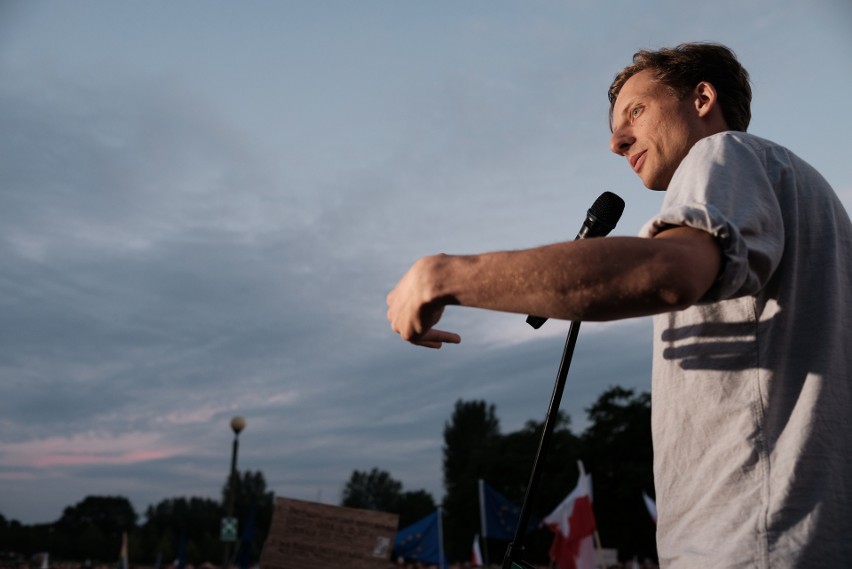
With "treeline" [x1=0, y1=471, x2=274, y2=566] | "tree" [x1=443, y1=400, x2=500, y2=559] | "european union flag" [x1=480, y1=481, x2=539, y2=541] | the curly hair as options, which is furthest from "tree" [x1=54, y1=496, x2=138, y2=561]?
the curly hair

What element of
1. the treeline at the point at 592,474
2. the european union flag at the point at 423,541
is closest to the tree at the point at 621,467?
the treeline at the point at 592,474

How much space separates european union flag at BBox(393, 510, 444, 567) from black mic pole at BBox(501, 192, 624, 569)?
21857mm

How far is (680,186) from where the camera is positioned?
4.94ft

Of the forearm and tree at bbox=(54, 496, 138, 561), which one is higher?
tree at bbox=(54, 496, 138, 561)

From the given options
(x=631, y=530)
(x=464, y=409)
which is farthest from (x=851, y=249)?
(x=464, y=409)

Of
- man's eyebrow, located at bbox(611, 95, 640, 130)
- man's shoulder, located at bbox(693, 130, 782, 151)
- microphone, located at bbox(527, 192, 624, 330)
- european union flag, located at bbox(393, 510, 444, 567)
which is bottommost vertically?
european union flag, located at bbox(393, 510, 444, 567)

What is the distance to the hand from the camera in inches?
55.4

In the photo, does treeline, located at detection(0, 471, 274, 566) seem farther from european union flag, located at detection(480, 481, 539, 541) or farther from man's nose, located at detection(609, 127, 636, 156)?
man's nose, located at detection(609, 127, 636, 156)

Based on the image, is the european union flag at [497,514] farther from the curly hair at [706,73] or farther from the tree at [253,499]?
the tree at [253,499]

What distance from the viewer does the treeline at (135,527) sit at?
92250 millimetres

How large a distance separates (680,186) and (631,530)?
1965 inches

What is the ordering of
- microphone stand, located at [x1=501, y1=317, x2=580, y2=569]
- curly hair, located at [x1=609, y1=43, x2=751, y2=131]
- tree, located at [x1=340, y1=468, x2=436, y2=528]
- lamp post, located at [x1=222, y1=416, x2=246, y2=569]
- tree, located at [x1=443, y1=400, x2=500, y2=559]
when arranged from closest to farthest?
microphone stand, located at [x1=501, y1=317, x2=580, y2=569], curly hair, located at [x1=609, y1=43, x2=751, y2=131], lamp post, located at [x1=222, y1=416, x2=246, y2=569], tree, located at [x1=443, y1=400, x2=500, y2=559], tree, located at [x1=340, y1=468, x2=436, y2=528]

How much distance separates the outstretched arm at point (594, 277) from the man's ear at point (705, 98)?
79 centimetres

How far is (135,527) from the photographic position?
123 meters
